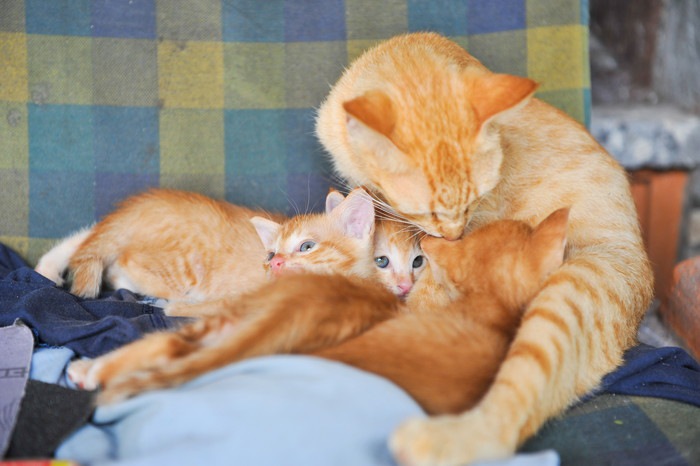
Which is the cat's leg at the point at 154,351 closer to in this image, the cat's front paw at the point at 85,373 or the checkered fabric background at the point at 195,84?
the cat's front paw at the point at 85,373

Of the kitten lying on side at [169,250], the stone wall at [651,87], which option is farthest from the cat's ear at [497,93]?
the stone wall at [651,87]

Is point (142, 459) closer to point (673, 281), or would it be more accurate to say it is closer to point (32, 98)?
point (32, 98)

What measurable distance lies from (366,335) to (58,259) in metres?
1.27

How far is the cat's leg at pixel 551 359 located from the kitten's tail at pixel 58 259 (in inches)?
56.9

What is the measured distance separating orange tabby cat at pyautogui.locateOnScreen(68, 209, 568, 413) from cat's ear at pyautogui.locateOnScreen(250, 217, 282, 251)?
551 mm

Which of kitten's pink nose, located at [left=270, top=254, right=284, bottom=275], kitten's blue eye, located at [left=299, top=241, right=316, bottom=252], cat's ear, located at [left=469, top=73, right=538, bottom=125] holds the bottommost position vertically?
kitten's pink nose, located at [left=270, top=254, right=284, bottom=275]

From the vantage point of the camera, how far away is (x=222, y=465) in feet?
3.30

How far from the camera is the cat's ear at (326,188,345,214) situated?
78.6 inches

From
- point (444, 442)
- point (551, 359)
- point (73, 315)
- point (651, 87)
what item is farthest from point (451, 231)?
point (651, 87)

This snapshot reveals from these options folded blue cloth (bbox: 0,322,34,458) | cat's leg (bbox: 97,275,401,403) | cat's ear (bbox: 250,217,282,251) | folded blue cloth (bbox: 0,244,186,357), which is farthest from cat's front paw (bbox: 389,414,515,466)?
cat's ear (bbox: 250,217,282,251)

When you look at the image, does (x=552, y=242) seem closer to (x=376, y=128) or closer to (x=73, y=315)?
Answer: (x=376, y=128)

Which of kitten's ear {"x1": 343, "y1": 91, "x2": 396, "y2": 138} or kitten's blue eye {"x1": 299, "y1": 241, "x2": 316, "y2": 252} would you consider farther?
kitten's blue eye {"x1": 299, "y1": 241, "x2": 316, "y2": 252}

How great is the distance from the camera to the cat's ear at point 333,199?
200 centimetres

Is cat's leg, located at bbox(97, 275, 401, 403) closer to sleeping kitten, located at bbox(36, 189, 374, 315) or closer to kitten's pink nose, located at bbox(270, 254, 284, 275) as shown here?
kitten's pink nose, located at bbox(270, 254, 284, 275)
